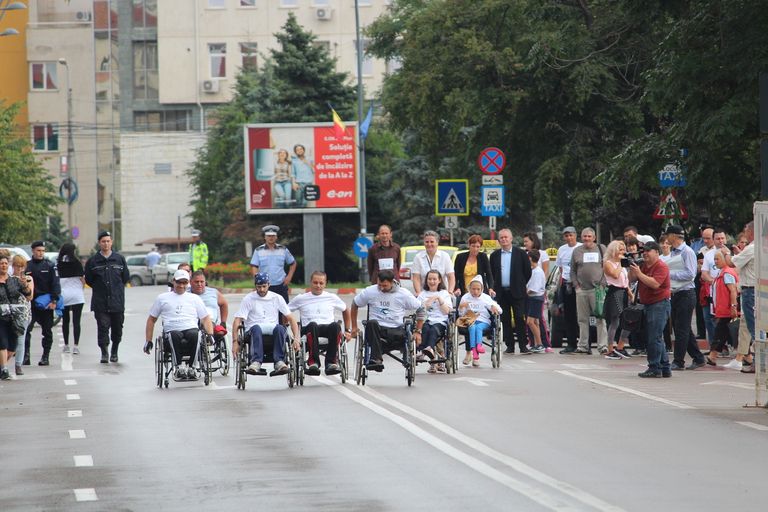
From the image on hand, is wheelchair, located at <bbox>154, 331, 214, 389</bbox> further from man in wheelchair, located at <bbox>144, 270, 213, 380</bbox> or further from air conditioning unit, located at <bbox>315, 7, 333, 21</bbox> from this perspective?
air conditioning unit, located at <bbox>315, 7, 333, 21</bbox>

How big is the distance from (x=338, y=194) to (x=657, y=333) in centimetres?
4040

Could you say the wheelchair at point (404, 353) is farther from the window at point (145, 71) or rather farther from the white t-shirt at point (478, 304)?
the window at point (145, 71)

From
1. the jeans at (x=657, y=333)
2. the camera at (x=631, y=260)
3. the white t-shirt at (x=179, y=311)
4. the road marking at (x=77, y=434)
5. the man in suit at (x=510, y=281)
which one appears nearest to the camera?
the road marking at (x=77, y=434)

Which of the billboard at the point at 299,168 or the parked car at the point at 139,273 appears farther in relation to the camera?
the parked car at the point at 139,273

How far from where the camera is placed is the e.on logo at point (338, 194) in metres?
59.5

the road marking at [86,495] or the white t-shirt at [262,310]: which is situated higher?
the white t-shirt at [262,310]

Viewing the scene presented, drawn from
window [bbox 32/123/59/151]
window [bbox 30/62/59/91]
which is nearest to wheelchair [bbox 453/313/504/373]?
window [bbox 32/123/59/151]

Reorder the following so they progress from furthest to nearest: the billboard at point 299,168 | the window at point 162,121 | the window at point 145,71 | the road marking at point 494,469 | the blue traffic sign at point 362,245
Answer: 1. the window at point 162,121
2. the window at point 145,71
3. the billboard at point 299,168
4. the blue traffic sign at point 362,245
5. the road marking at point 494,469

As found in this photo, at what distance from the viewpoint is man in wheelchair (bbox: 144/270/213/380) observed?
19234mm

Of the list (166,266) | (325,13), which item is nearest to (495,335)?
(166,266)

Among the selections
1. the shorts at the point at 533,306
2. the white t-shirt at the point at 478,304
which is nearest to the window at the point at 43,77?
the shorts at the point at 533,306

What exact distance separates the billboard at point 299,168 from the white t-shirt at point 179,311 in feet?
129

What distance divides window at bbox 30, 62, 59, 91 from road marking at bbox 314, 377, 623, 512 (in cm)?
8383

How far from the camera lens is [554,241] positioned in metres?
69.4
